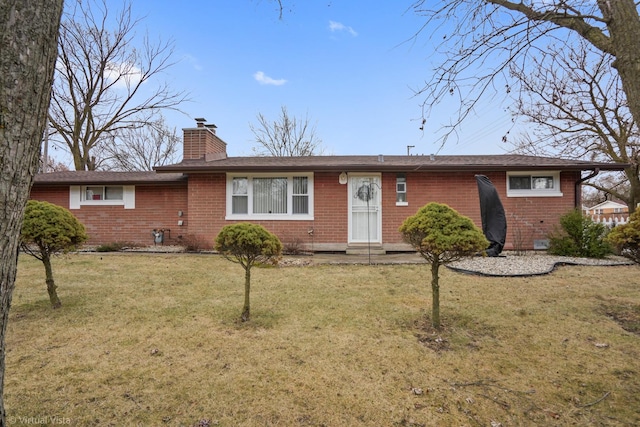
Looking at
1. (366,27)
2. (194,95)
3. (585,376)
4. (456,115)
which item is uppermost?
(194,95)

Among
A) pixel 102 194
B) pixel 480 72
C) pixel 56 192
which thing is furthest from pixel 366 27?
pixel 56 192

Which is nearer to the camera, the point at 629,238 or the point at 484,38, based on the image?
the point at 484,38

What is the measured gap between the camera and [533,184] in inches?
423

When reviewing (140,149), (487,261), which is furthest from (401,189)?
(140,149)

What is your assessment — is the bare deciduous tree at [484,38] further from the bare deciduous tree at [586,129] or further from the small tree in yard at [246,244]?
the bare deciduous tree at [586,129]

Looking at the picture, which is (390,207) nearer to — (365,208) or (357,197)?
(365,208)

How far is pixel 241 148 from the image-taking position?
27.5 metres

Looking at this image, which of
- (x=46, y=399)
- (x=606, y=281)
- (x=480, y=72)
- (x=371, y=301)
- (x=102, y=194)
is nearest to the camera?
(x=46, y=399)

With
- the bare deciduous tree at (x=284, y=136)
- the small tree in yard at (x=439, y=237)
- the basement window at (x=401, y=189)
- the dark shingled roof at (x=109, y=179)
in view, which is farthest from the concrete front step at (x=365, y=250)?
the bare deciduous tree at (x=284, y=136)

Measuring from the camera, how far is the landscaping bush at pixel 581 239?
8.86 metres

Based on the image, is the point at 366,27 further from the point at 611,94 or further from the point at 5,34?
the point at 611,94

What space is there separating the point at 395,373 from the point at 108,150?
30.7 m

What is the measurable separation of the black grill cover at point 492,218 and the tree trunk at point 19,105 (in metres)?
9.70

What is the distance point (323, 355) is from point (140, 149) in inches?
1214
